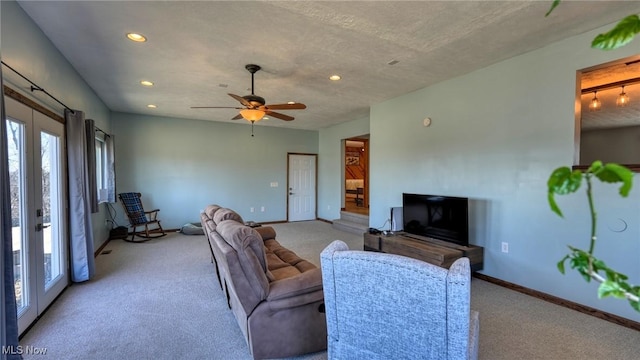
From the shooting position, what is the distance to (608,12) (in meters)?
2.48

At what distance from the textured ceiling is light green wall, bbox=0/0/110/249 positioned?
11cm

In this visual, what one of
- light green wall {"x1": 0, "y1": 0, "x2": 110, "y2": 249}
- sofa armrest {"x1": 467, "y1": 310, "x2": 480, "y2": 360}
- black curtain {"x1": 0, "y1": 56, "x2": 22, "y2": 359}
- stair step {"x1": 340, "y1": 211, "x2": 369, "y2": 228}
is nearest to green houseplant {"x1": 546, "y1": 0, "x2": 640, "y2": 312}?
sofa armrest {"x1": 467, "y1": 310, "x2": 480, "y2": 360}

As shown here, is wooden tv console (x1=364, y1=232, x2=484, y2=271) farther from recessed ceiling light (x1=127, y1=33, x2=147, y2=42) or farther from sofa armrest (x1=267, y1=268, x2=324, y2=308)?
recessed ceiling light (x1=127, y1=33, x2=147, y2=42)

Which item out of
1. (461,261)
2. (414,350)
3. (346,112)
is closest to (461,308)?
(461,261)

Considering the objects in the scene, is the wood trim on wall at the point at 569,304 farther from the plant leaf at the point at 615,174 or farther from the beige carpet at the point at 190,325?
the plant leaf at the point at 615,174

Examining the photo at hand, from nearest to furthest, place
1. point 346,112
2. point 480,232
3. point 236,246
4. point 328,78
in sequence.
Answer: point 236,246, point 480,232, point 328,78, point 346,112

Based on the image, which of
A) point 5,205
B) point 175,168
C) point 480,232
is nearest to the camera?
point 5,205

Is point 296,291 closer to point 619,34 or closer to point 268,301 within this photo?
point 268,301

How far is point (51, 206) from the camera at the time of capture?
10.5 feet

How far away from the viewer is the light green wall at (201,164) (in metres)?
6.44

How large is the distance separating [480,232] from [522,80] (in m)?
1.90

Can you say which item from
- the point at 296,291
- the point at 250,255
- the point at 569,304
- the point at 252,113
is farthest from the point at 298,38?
the point at 569,304

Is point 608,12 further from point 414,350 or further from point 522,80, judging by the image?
point 414,350

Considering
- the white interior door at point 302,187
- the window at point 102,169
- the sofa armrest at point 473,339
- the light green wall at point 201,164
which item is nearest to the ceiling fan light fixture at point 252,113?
the sofa armrest at point 473,339
